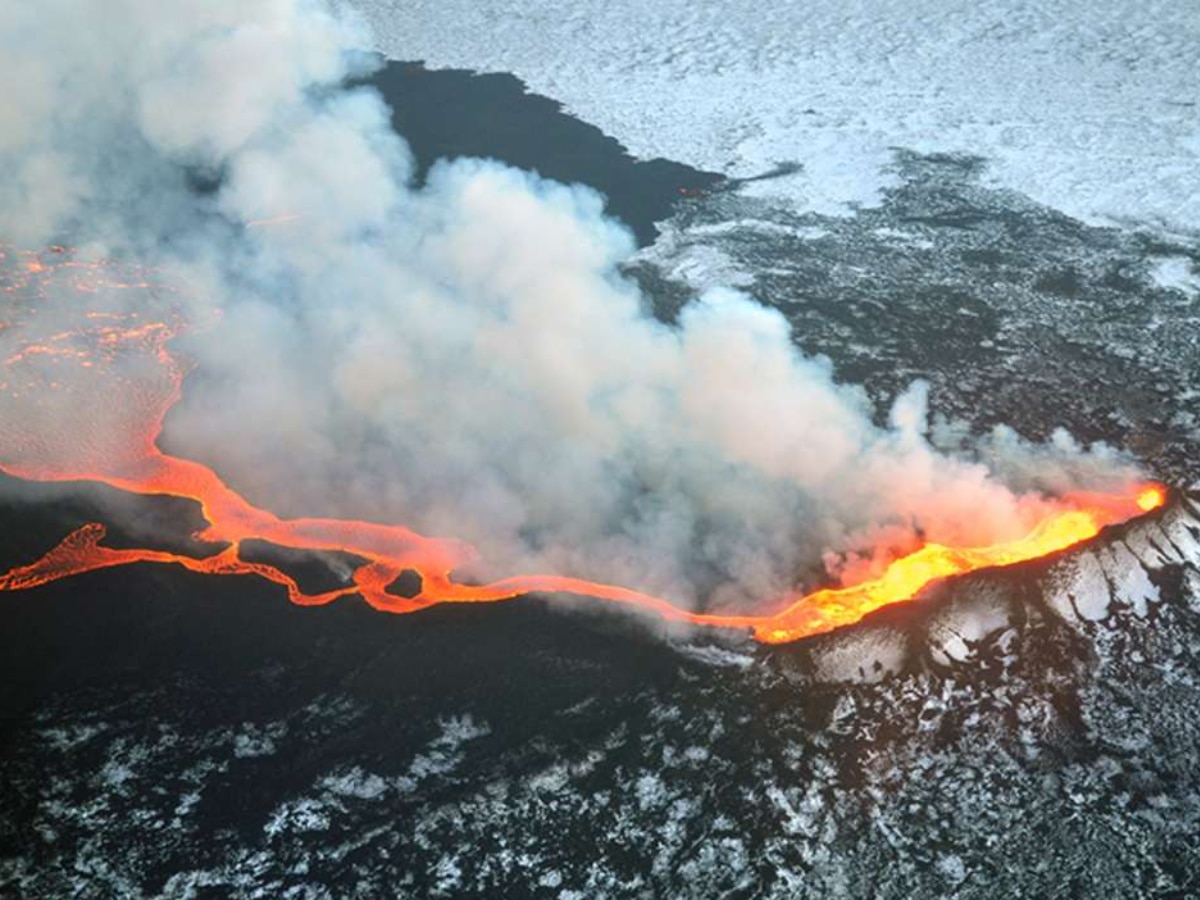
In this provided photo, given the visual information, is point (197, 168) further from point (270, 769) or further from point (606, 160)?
point (270, 769)

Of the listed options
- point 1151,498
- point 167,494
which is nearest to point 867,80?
point 1151,498

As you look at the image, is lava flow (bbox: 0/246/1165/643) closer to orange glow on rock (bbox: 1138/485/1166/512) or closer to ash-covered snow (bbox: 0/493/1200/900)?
orange glow on rock (bbox: 1138/485/1166/512)

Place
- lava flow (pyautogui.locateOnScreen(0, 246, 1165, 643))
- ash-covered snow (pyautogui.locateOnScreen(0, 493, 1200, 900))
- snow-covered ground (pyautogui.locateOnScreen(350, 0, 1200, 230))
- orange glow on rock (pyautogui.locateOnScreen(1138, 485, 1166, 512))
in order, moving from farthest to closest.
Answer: snow-covered ground (pyautogui.locateOnScreen(350, 0, 1200, 230)) → orange glow on rock (pyautogui.locateOnScreen(1138, 485, 1166, 512)) → lava flow (pyautogui.locateOnScreen(0, 246, 1165, 643)) → ash-covered snow (pyautogui.locateOnScreen(0, 493, 1200, 900))

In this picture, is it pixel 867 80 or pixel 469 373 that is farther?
pixel 867 80

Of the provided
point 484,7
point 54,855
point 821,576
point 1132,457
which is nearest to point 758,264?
point 1132,457

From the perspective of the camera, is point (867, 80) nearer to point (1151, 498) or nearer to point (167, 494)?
point (1151, 498)

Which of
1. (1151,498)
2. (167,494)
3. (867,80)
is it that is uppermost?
(867,80)

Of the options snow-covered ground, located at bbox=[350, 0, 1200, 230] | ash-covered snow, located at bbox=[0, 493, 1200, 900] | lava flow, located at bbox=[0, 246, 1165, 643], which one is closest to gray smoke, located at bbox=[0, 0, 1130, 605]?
lava flow, located at bbox=[0, 246, 1165, 643]
